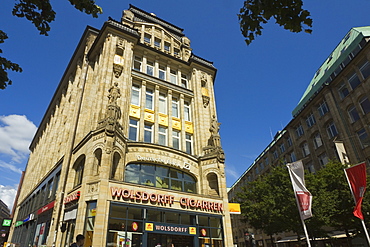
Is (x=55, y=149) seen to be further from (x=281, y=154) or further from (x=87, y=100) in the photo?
(x=281, y=154)

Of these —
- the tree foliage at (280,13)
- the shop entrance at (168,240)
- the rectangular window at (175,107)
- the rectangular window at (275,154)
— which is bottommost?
the shop entrance at (168,240)

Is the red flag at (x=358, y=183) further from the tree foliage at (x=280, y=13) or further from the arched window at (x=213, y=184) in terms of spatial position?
the tree foliage at (x=280, y=13)

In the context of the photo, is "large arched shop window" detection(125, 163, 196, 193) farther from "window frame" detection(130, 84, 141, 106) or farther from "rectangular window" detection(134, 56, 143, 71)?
"rectangular window" detection(134, 56, 143, 71)

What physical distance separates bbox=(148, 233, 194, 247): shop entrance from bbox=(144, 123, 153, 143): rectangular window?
28.5ft

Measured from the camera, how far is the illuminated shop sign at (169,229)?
1692 centimetres

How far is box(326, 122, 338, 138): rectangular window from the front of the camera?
115ft

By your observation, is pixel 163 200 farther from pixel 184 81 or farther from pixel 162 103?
pixel 184 81

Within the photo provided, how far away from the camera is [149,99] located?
25.2m

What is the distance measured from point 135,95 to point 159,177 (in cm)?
918

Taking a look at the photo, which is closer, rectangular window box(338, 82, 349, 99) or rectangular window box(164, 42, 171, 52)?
rectangular window box(164, 42, 171, 52)

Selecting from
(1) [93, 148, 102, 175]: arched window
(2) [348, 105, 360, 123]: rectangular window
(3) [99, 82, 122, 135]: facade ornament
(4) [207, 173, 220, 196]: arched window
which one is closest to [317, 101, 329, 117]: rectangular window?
(2) [348, 105, 360, 123]: rectangular window

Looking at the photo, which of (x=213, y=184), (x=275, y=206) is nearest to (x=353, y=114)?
(x=275, y=206)

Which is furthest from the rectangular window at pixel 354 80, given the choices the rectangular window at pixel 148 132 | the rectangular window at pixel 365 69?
the rectangular window at pixel 148 132

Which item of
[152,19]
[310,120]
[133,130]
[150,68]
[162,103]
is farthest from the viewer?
[310,120]
